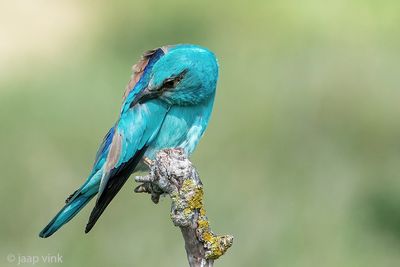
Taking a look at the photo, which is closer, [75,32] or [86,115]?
[86,115]

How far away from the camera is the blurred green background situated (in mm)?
9250

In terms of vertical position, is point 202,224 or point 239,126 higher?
point 202,224

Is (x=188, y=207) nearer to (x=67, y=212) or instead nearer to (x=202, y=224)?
(x=202, y=224)

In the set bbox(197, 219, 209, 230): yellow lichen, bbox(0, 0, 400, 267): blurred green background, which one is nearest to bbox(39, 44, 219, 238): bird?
bbox(0, 0, 400, 267): blurred green background

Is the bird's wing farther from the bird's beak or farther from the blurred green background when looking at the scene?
the blurred green background

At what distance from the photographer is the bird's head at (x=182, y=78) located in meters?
7.68

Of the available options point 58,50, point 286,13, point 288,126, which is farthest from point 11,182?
point 286,13

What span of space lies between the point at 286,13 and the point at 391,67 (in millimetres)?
1832

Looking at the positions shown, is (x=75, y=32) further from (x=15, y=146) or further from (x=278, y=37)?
(x=15, y=146)

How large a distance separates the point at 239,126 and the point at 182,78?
297 centimetres

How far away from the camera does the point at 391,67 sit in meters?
11.7

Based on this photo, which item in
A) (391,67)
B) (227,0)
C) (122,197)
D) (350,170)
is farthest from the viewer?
(227,0)

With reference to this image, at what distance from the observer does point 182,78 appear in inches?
305

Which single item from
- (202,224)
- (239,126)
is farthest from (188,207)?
(239,126)
